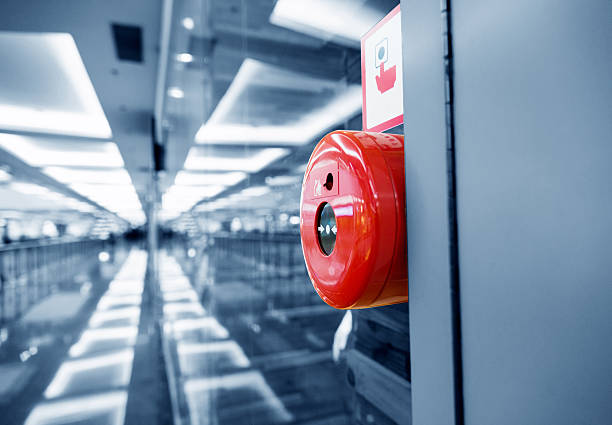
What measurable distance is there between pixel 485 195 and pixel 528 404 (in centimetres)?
15

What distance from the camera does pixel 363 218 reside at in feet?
1.06

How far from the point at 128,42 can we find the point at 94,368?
3.77 m

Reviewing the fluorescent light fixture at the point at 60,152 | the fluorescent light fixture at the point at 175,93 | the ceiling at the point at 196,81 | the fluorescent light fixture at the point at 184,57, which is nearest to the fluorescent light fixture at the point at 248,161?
the ceiling at the point at 196,81

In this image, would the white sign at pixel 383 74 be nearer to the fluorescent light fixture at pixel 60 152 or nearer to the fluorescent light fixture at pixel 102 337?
the fluorescent light fixture at pixel 102 337

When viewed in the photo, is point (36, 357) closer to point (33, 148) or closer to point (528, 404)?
point (528, 404)

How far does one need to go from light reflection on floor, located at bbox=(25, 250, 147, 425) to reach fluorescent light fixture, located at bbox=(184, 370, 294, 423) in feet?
1.94

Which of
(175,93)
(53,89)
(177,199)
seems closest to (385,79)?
(175,93)

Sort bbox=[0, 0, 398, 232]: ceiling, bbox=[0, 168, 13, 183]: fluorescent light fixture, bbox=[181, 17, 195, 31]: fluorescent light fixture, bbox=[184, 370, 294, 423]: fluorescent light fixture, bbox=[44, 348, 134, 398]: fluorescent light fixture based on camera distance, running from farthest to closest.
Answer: bbox=[0, 168, 13, 183]: fluorescent light fixture < bbox=[44, 348, 134, 398]: fluorescent light fixture < bbox=[181, 17, 195, 31]: fluorescent light fixture < bbox=[184, 370, 294, 423]: fluorescent light fixture < bbox=[0, 0, 398, 232]: ceiling

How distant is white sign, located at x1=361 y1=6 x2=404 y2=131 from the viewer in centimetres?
42

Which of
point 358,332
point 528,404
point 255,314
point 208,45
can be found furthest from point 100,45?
point 528,404

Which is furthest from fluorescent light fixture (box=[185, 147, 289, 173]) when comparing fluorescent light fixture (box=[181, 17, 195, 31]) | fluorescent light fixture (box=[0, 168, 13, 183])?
fluorescent light fixture (box=[0, 168, 13, 183])

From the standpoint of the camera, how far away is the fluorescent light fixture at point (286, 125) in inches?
25.5

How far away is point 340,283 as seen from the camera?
0.35 m

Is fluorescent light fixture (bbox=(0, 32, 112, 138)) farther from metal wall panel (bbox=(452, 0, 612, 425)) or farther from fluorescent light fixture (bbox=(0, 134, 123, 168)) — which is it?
metal wall panel (bbox=(452, 0, 612, 425))
